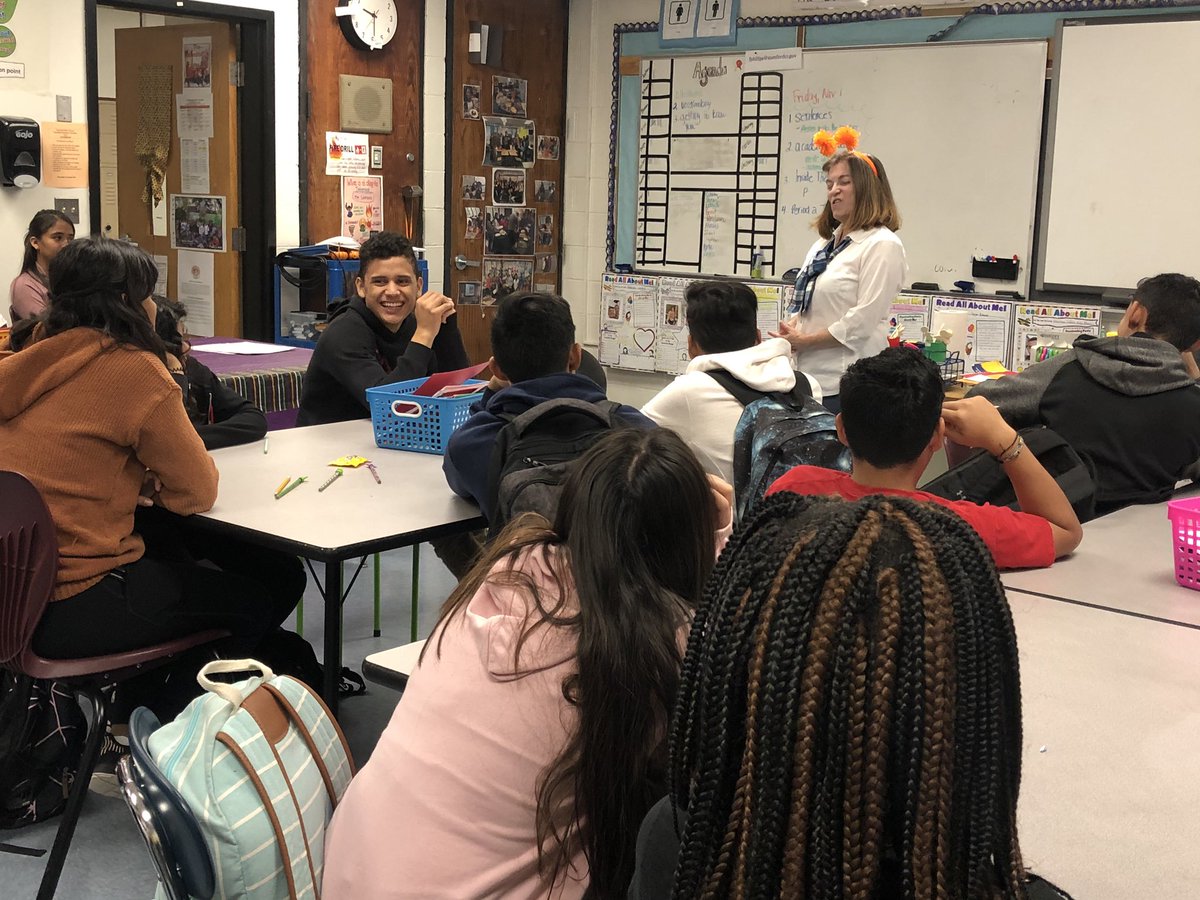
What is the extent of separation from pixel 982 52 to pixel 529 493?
14.4 ft

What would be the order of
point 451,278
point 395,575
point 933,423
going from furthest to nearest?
point 451,278, point 395,575, point 933,423

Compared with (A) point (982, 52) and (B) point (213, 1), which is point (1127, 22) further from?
(B) point (213, 1)

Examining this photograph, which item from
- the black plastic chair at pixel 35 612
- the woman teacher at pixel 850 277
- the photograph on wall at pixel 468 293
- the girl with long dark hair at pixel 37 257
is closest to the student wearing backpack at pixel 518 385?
the black plastic chair at pixel 35 612

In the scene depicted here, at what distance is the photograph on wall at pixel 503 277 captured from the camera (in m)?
6.96

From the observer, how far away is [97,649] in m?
2.46

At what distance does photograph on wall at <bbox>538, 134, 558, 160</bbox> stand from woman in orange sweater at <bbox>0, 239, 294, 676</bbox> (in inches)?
190

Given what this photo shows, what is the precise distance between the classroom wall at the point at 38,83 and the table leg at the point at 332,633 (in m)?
3.06

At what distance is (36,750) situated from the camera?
9.04ft

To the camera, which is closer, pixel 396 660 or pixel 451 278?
pixel 396 660

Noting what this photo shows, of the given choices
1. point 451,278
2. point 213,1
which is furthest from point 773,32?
point 213,1

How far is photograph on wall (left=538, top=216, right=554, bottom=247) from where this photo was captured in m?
7.22

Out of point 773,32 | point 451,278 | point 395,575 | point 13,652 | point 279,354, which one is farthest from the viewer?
point 451,278

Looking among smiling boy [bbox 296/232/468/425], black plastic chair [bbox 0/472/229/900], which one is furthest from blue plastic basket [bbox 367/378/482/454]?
black plastic chair [bbox 0/472/229/900]

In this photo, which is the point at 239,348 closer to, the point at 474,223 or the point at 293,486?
the point at 474,223
